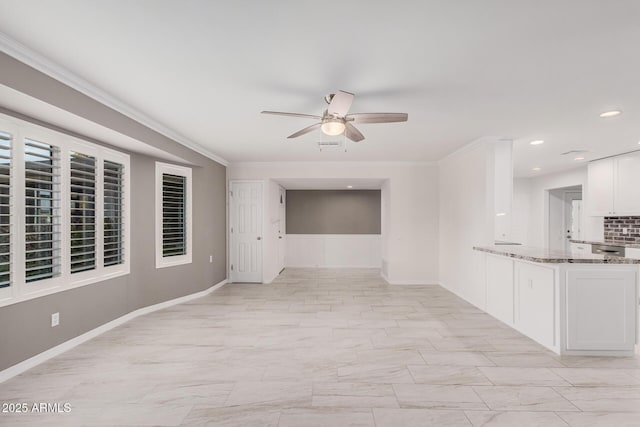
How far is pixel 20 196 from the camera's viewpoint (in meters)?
2.63

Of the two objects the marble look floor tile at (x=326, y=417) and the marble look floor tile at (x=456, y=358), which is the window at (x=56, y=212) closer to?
the marble look floor tile at (x=326, y=417)

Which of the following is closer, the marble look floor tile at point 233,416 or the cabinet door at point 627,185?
the marble look floor tile at point 233,416

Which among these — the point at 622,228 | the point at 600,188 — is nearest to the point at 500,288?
the point at 600,188

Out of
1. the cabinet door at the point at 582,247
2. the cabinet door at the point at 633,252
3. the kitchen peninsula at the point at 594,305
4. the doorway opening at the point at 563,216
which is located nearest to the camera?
the kitchen peninsula at the point at 594,305

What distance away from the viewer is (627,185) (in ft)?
17.0

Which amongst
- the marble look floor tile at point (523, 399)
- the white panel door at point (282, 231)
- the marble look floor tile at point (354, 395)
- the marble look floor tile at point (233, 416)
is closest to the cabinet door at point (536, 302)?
the marble look floor tile at point (523, 399)

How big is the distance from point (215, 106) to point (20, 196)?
6.04 feet

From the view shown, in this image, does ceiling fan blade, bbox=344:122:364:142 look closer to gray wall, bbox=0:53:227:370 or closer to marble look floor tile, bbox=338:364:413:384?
marble look floor tile, bbox=338:364:413:384

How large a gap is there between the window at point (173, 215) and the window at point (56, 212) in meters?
0.55

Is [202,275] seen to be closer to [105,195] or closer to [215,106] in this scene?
[105,195]

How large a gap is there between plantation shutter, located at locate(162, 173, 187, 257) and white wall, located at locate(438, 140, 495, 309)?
4519mm

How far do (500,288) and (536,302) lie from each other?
66cm

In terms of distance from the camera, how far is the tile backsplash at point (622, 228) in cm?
545

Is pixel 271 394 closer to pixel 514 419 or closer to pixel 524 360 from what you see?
pixel 514 419
